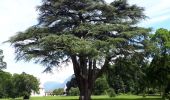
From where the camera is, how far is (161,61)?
4888 centimetres

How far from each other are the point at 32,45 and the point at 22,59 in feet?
5.03

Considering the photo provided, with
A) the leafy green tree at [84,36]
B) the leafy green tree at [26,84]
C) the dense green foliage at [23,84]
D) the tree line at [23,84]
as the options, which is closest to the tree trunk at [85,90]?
the leafy green tree at [84,36]

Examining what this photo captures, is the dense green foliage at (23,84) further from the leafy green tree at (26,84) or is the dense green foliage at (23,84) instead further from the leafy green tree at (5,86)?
the leafy green tree at (5,86)

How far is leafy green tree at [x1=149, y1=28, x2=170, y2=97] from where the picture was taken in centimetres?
4725

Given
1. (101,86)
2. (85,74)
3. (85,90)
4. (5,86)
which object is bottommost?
(85,90)

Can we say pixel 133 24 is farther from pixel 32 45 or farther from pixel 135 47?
pixel 32 45

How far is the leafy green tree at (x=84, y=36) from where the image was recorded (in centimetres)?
3653

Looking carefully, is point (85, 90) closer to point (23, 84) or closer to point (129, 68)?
point (129, 68)

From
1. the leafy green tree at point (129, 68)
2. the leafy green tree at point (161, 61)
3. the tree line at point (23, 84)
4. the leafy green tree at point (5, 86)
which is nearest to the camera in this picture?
the leafy green tree at point (129, 68)

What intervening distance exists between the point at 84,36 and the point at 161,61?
13.2 metres

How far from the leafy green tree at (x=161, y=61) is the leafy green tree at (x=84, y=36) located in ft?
23.5

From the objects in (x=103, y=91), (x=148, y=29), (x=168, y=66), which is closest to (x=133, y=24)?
(x=148, y=29)

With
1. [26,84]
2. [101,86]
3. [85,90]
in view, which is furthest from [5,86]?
[85,90]

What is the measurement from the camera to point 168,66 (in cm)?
4922
